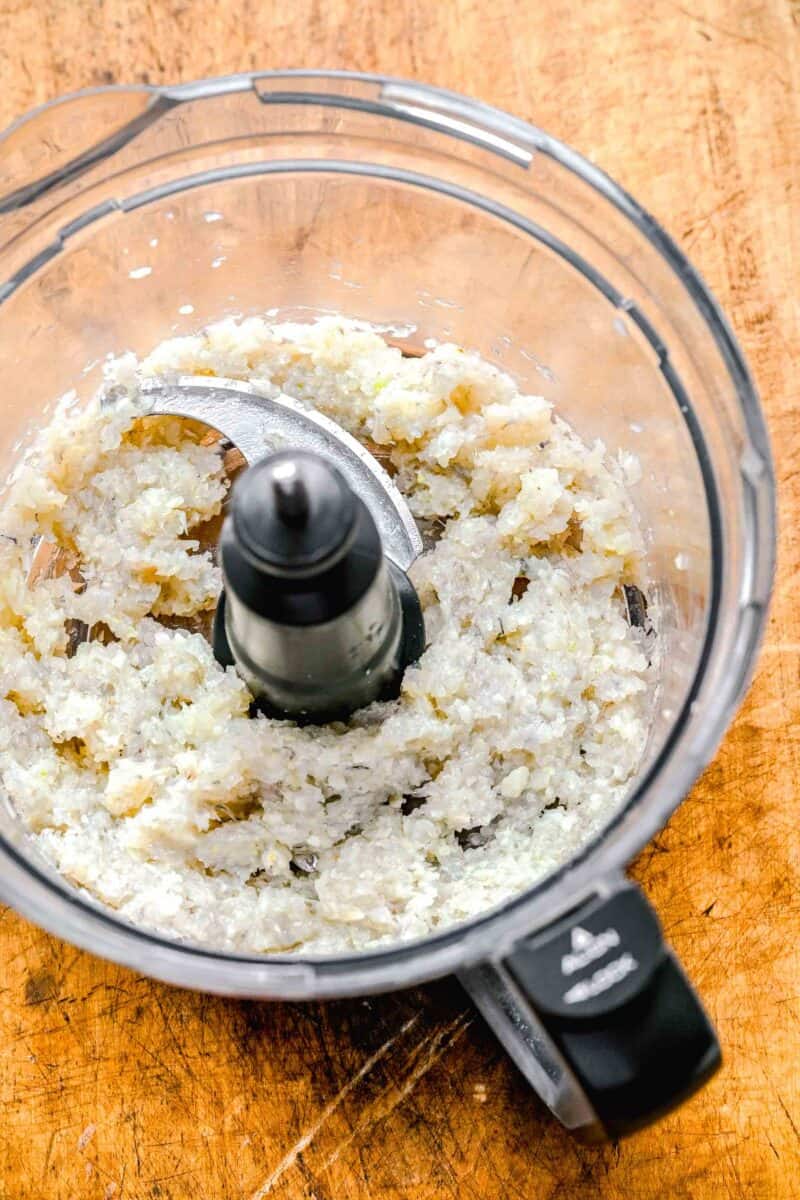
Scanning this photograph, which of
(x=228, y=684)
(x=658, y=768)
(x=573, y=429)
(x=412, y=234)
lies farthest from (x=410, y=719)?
(x=412, y=234)

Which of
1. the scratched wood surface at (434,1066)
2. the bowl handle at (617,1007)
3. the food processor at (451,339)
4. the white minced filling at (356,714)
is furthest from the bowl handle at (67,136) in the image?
the bowl handle at (617,1007)

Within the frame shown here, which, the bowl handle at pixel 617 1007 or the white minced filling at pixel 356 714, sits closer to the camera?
the bowl handle at pixel 617 1007

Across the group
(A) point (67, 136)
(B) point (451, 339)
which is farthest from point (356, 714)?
(A) point (67, 136)

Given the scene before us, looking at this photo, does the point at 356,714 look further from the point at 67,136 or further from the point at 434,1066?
the point at 67,136

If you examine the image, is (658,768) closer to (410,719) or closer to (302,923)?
(410,719)

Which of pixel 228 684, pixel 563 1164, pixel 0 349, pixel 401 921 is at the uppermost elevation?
pixel 0 349

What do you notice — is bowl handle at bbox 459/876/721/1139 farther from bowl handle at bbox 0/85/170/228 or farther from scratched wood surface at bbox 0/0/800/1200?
bowl handle at bbox 0/85/170/228

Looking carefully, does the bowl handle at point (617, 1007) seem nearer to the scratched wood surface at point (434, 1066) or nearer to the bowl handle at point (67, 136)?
the scratched wood surface at point (434, 1066)
